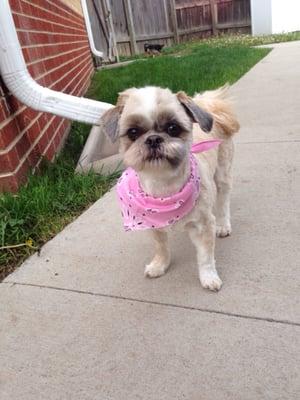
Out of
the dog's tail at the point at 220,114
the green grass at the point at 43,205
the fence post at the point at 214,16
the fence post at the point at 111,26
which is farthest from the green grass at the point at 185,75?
the fence post at the point at 214,16

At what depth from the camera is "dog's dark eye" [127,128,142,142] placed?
2.26 m

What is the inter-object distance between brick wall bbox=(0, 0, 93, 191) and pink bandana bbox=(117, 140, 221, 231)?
3.90 feet

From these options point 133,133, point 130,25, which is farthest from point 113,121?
point 130,25

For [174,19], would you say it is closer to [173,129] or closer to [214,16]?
[214,16]

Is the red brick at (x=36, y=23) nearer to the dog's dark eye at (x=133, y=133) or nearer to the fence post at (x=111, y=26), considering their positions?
the dog's dark eye at (x=133, y=133)

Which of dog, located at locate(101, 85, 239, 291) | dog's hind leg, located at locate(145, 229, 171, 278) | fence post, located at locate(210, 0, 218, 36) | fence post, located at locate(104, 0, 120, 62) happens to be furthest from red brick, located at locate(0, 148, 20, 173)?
fence post, located at locate(210, 0, 218, 36)

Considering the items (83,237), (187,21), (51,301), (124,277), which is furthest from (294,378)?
(187,21)

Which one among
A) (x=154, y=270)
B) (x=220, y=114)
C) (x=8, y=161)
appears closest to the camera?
(x=154, y=270)

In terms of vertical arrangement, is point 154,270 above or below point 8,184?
below

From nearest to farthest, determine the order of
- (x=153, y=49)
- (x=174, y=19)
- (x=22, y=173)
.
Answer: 1. (x=22, y=173)
2. (x=153, y=49)
3. (x=174, y=19)

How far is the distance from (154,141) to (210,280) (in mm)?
876

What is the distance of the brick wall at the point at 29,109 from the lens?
11.4 feet

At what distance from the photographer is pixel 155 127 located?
2213mm

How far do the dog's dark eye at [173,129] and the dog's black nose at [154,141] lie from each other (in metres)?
0.10
